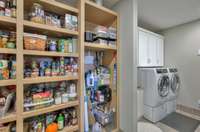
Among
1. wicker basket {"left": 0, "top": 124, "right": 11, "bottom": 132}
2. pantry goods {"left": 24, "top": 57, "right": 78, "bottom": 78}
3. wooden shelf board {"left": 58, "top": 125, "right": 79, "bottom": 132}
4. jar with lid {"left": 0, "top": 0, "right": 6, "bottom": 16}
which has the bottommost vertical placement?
wooden shelf board {"left": 58, "top": 125, "right": 79, "bottom": 132}

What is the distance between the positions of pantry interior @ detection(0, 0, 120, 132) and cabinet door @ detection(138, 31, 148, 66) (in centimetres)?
106

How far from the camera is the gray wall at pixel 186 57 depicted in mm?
2694

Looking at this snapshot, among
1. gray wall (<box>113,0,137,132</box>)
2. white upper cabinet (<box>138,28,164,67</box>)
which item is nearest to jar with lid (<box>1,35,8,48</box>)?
gray wall (<box>113,0,137,132</box>)

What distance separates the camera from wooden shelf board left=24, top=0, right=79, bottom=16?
1106 mm

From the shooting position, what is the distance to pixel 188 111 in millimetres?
2811

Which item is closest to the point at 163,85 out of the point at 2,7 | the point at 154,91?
the point at 154,91

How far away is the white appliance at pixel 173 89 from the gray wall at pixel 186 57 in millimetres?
244

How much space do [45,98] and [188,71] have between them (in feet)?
11.0

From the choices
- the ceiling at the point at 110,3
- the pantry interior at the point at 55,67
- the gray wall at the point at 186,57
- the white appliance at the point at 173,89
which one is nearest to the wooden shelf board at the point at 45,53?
the pantry interior at the point at 55,67

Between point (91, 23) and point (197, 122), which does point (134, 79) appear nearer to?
point (91, 23)

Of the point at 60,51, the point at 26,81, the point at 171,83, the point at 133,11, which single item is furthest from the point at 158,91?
the point at 26,81

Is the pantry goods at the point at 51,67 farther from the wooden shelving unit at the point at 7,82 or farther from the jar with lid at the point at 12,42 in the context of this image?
the jar with lid at the point at 12,42

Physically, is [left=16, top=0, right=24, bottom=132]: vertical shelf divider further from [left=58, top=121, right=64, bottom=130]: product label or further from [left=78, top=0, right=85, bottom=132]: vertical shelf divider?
[left=78, top=0, right=85, bottom=132]: vertical shelf divider

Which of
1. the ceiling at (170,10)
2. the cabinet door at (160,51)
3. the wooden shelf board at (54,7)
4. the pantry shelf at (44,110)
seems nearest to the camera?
the pantry shelf at (44,110)
